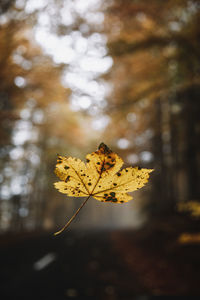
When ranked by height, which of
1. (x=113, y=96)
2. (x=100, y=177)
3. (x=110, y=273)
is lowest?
(x=110, y=273)

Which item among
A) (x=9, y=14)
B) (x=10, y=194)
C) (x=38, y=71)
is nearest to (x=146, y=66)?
(x=38, y=71)

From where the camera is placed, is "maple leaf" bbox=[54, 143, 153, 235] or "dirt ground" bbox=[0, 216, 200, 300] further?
"dirt ground" bbox=[0, 216, 200, 300]

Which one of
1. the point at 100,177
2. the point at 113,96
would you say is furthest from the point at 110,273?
the point at 100,177

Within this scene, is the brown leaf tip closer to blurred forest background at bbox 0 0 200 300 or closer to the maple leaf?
the maple leaf

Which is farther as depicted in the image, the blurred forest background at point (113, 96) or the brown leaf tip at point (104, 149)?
the blurred forest background at point (113, 96)

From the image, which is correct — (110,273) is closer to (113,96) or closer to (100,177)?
(113,96)

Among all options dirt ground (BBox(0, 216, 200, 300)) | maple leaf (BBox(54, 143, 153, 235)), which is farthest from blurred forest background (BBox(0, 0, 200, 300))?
maple leaf (BBox(54, 143, 153, 235))

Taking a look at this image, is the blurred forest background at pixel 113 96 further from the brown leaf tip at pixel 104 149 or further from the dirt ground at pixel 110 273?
the brown leaf tip at pixel 104 149

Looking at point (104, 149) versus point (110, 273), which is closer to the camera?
point (104, 149)

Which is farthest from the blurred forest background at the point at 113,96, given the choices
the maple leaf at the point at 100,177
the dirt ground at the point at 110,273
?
the maple leaf at the point at 100,177
